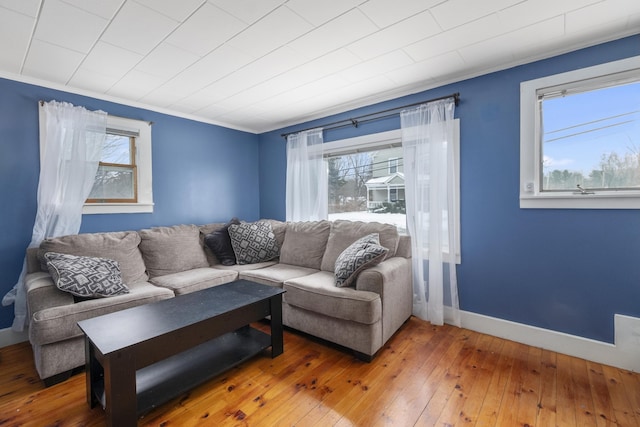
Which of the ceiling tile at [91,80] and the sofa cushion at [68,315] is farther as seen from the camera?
the ceiling tile at [91,80]

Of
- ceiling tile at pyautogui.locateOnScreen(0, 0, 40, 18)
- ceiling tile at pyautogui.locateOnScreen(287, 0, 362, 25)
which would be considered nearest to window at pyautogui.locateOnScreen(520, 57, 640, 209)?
ceiling tile at pyautogui.locateOnScreen(287, 0, 362, 25)

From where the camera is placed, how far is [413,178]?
2857 mm

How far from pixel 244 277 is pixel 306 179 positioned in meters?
1.53

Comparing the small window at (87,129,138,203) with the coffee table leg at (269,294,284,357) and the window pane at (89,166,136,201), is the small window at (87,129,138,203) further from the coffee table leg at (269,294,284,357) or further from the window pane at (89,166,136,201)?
the coffee table leg at (269,294,284,357)

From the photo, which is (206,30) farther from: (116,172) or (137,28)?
(116,172)

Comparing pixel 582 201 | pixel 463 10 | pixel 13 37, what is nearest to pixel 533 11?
pixel 463 10

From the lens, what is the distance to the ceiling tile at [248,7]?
1.61 meters

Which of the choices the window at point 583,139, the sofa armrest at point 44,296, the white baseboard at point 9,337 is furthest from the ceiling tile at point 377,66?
the white baseboard at point 9,337

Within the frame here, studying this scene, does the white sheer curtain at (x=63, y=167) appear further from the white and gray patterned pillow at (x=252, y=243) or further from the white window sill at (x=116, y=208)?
the white and gray patterned pillow at (x=252, y=243)

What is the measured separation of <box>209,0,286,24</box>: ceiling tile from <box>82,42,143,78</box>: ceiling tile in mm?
978

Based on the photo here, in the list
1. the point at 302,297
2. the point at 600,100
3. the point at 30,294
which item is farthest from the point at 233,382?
the point at 600,100

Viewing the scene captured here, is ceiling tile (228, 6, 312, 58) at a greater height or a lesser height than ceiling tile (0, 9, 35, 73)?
lesser

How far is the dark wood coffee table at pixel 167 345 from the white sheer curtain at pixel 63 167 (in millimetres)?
1481

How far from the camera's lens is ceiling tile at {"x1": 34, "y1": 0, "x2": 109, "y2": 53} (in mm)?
1648
